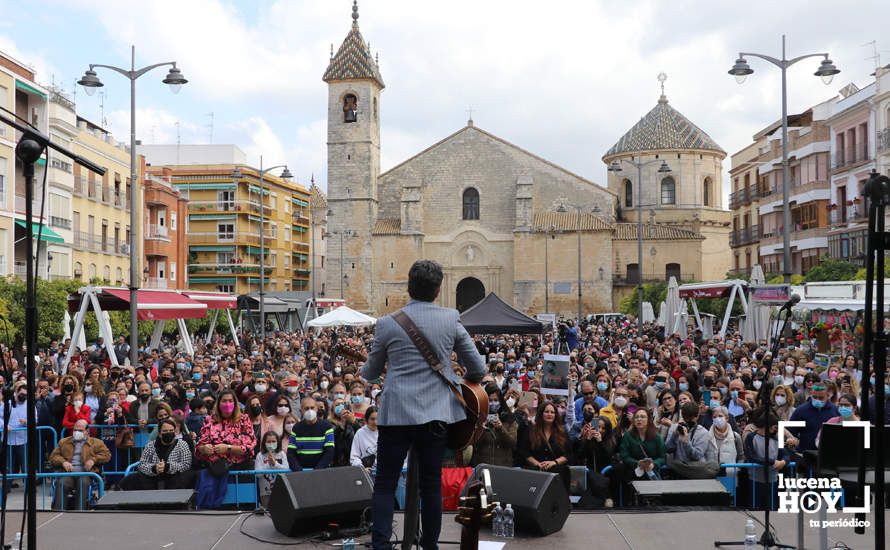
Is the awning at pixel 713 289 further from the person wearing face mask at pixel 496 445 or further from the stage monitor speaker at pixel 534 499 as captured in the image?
the stage monitor speaker at pixel 534 499

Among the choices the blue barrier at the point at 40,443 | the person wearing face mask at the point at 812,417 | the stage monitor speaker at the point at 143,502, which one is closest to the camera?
the stage monitor speaker at the point at 143,502

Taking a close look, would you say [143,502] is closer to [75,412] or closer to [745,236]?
[75,412]

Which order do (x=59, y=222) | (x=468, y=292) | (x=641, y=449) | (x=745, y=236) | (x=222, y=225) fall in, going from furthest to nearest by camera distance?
(x=222, y=225)
(x=468, y=292)
(x=745, y=236)
(x=59, y=222)
(x=641, y=449)

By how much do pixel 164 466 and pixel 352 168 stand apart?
Answer: 48.9 meters

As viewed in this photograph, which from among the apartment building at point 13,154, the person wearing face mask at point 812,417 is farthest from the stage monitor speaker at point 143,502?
the apartment building at point 13,154

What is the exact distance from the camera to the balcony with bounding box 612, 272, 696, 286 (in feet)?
192

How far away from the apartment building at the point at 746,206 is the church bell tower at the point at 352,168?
2127cm

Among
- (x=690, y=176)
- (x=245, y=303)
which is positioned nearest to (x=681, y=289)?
(x=245, y=303)

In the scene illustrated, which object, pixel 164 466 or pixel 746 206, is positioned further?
pixel 746 206

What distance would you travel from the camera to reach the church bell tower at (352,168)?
186 ft

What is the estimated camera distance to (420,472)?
520cm

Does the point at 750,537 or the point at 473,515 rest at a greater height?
the point at 473,515

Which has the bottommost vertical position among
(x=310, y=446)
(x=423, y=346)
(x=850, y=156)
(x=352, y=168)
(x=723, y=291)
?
(x=310, y=446)

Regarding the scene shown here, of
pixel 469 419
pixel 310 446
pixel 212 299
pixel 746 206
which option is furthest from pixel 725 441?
pixel 746 206
